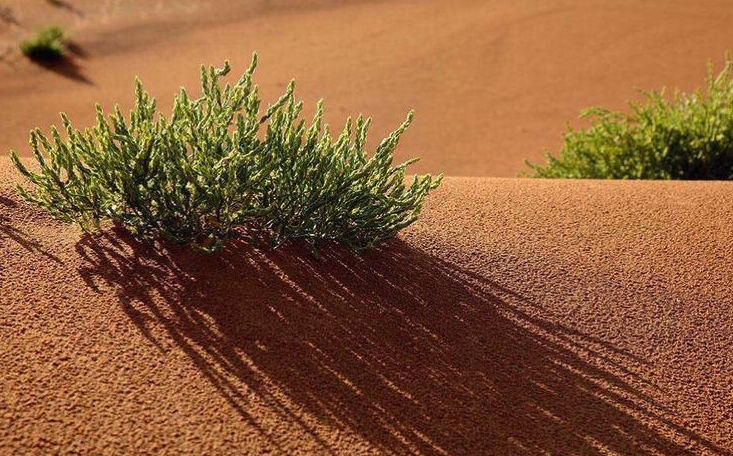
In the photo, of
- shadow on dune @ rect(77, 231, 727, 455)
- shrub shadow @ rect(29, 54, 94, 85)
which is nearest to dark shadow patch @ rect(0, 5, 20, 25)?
shrub shadow @ rect(29, 54, 94, 85)

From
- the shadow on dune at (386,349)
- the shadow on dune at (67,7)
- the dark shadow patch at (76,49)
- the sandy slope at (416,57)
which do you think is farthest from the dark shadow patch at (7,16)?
the shadow on dune at (386,349)

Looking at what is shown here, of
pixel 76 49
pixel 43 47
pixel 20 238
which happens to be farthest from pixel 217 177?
pixel 76 49

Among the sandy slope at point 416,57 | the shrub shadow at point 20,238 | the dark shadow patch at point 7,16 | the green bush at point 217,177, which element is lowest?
Answer: the sandy slope at point 416,57

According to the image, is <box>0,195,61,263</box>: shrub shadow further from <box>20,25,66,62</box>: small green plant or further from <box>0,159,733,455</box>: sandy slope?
<box>20,25,66,62</box>: small green plant

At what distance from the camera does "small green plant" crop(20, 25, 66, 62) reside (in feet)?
37.0

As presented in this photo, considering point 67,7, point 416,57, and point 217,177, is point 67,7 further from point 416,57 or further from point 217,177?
point 217,177

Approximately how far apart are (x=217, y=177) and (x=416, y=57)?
27.1 ft

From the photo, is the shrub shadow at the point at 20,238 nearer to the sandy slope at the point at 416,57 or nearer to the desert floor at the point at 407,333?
the desert floor at the point at 407,333

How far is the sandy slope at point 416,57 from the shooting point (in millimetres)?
10164

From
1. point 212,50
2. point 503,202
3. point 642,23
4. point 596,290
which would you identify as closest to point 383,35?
point 212,50

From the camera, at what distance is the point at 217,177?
3826 millimetres

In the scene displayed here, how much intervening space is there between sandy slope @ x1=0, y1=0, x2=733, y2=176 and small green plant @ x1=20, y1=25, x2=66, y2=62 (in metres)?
0.19

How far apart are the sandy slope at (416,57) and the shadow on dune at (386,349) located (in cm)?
526

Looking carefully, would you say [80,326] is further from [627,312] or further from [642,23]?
[642,23]
